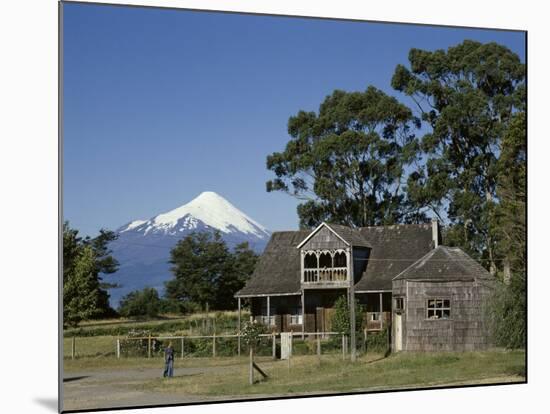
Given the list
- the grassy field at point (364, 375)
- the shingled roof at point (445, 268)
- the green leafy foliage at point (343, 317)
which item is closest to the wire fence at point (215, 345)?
the green leafy foliage at point (343, 317)

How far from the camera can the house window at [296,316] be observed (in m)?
19.1

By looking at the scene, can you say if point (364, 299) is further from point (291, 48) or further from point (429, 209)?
point (291, 48)

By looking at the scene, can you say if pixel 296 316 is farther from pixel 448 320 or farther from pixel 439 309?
pixel 448 320

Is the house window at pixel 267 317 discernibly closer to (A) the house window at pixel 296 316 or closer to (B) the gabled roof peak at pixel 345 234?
(A) the house window at pixel 296 316

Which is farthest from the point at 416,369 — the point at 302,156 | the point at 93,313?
the point at 93,313

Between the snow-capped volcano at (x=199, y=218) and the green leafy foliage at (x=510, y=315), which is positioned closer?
the snow-capped volcano at (x=199, y=218)

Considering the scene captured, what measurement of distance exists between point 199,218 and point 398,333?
3.99 metres

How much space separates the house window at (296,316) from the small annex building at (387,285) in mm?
16

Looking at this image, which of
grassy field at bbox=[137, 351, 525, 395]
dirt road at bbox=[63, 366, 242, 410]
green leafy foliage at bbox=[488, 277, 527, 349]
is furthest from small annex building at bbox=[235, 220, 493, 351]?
dirt road at bbox=[63, 366, 242, 410]

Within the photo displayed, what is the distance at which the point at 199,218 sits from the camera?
17625 mm

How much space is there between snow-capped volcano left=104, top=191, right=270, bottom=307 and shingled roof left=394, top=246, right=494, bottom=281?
3.02 metres

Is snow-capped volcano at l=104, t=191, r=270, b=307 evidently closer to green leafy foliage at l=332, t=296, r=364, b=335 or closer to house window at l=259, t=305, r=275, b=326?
house window at l=259, t=305, r=275, b=326

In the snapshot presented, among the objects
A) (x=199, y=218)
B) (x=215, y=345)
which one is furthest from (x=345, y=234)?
(x=199, y=218)

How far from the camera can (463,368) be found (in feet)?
62.3
